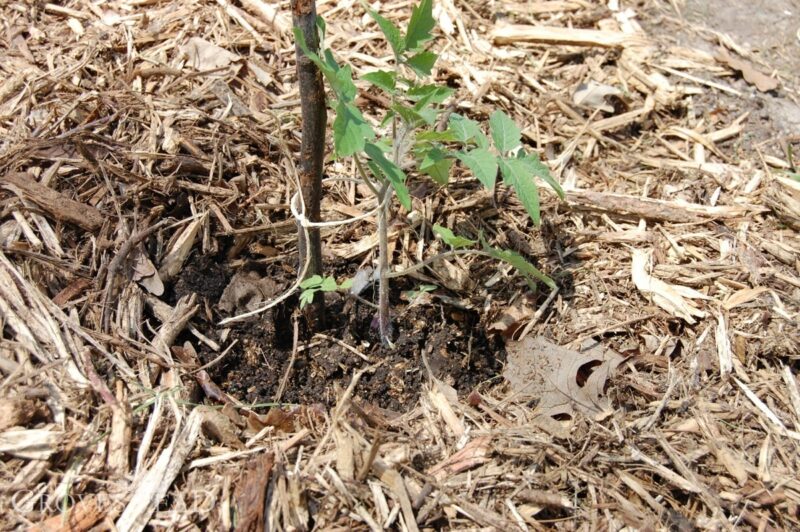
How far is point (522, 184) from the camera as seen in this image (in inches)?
65.1

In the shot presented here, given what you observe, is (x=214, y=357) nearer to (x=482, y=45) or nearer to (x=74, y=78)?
(x=74, y=78)

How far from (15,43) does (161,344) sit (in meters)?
1.54

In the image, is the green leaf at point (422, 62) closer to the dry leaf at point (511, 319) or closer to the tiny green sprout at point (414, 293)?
the tiny green sprout at point (414, 293)

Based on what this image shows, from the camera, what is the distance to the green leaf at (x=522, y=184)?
5.34 ft

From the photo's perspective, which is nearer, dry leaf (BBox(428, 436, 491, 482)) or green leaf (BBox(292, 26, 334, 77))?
green leaf (BBox(292, 26, 334, 77))

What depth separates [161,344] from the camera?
6.44 feet

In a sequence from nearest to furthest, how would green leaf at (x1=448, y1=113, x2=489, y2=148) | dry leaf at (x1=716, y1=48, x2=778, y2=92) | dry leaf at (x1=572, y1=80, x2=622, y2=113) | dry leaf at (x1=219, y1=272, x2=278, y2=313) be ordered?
green leaf at (x1=448, y1=113, x2=489, y2=148)
dry leaf at (x1=219, y1=272, x2=278, y2=313)
dry leaf at (x1=572, y1=80, x2=622, y2=113)
dry leaf at (x1=716, y1=48, x2=778, y2=92)

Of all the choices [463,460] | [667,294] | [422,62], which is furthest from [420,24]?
[667,294]

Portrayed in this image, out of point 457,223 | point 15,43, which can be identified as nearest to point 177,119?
point 15,43

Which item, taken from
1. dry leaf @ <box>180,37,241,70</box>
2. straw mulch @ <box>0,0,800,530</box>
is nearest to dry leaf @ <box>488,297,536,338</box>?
straw mulch @ <box>0,0,800,530</box>

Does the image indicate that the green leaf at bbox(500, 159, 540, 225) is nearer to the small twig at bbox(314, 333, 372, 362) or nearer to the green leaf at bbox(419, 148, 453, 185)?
the green leaf at bbox(419, 148, 453, 185)

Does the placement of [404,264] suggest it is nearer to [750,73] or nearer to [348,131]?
[348,131]

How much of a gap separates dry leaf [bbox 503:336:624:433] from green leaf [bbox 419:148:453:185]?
1.96ft

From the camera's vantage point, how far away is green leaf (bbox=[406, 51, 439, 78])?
1659 millimetres
